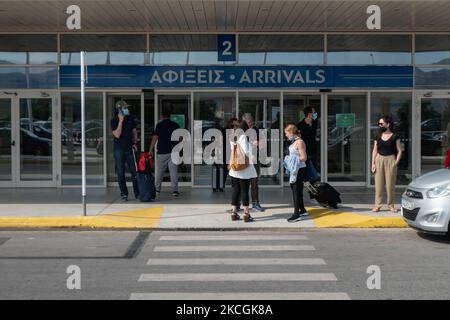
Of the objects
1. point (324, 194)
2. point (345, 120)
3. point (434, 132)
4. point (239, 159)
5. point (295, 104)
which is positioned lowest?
point (324, 194)

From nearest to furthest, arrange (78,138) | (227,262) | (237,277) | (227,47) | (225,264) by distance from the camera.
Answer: (237,277) < (225,264) < (227,262) < (227,47) < (78,138)

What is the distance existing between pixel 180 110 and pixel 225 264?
842cm

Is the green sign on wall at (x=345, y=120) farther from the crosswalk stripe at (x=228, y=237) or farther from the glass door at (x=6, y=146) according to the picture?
the glass door at (x=6, y=146)

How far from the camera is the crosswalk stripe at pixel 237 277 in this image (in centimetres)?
708

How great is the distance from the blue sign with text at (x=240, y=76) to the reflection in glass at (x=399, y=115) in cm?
41

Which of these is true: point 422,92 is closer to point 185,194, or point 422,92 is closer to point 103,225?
point 185,194

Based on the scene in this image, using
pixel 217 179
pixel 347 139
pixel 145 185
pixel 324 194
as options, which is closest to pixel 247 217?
pixel 324 194

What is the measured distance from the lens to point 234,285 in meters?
6.81

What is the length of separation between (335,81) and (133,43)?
5256mm

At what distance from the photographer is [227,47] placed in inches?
611

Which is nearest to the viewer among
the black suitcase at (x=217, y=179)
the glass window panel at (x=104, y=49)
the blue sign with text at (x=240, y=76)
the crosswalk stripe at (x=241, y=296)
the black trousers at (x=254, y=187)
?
the crosswalk stripe at (x=241, y=296)

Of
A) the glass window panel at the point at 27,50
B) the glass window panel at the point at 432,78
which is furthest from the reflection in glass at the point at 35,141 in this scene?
the glass window panel at the point at 432,78

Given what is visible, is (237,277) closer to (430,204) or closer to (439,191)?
(430,204)
